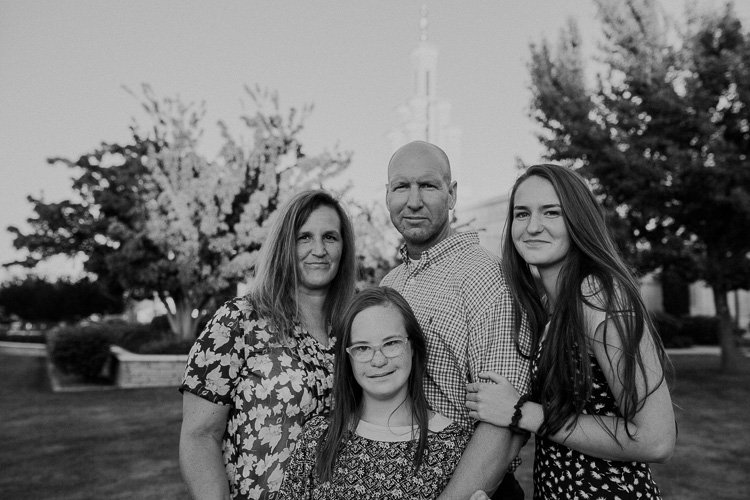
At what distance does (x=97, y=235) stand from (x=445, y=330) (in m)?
22.1

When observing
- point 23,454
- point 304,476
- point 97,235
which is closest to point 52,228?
point 97,235

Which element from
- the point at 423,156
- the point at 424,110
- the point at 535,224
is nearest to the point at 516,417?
the point at 535,224

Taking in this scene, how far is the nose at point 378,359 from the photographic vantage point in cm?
244

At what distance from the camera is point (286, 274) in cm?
284

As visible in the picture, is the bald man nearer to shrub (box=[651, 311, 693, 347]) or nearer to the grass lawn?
the grass lawn

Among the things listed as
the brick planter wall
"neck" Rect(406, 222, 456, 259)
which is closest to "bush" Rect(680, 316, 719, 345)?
the brick planter wall

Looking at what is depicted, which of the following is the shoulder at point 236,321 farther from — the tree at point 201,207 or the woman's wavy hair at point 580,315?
the tree at point 201,207

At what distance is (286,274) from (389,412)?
0.79 metres

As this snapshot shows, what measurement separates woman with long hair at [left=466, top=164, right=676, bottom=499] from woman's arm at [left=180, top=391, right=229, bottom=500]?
1.05 meters

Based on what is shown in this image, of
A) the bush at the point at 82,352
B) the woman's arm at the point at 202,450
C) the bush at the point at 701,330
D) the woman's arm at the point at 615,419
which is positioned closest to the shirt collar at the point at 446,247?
the woman's arm at the point at 615,419

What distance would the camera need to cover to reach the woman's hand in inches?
91.5

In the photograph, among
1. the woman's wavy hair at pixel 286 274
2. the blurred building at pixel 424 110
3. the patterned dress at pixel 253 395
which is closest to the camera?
the patterned dress at pixel 253 395

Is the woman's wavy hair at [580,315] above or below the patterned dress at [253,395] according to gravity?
above

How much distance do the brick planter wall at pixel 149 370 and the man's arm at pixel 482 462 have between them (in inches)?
490
